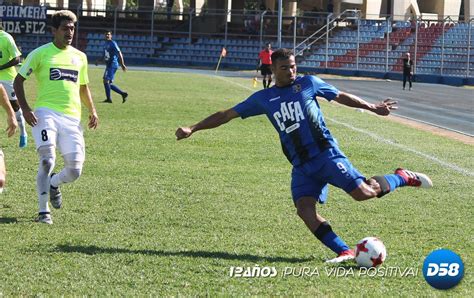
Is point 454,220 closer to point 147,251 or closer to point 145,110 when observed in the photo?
point 147,251

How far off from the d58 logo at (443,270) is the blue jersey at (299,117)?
132 cm

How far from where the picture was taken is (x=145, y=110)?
2527 cm

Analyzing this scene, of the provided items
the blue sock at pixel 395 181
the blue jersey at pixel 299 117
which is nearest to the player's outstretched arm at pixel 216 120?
the blue jersey at pixel 299 117

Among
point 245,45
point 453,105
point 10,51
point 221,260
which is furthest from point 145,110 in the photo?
point 245,45

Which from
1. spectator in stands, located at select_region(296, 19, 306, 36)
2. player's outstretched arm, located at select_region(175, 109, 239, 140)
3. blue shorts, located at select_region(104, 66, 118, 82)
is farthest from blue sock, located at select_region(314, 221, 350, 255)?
spectator in stands, located at select_region(296, 19, 306, 36)

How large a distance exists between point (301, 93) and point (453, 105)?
26001 millimetres

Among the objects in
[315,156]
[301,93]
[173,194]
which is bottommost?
[173,194]

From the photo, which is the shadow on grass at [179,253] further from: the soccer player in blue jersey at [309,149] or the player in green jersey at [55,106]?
the player in green jersey at [55,106]

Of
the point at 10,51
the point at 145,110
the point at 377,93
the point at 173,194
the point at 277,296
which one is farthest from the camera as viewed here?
the point at 377,93

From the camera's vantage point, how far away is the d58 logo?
6.82 metres

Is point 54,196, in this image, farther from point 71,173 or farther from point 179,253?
point 179,253

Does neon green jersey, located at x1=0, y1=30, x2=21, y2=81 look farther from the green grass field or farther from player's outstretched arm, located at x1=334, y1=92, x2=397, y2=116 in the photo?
player's outstretched arm, located at x1=334, y1=92, x2=397, y2=116

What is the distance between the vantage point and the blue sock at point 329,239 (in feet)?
25.3

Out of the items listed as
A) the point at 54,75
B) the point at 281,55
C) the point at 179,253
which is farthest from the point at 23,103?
the point at 281,55
